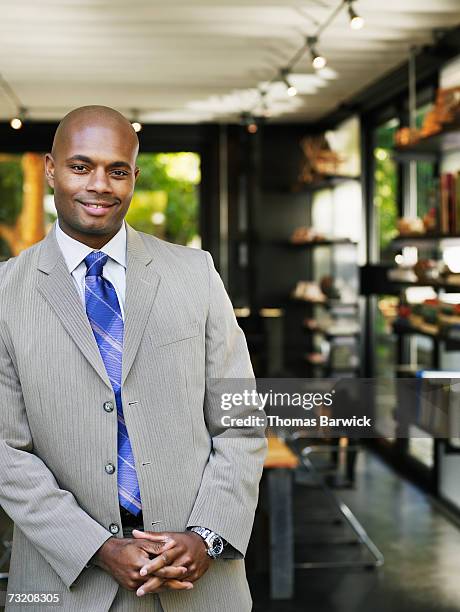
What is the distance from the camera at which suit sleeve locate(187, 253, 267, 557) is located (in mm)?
1776

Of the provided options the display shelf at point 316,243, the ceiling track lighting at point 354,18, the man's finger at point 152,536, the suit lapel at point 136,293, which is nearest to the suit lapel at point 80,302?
the suit lapel at point 136,293

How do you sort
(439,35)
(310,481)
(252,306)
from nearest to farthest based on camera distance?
(439,35) < (310,481) < (252,306)

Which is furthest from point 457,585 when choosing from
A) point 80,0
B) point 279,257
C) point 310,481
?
point 279,257

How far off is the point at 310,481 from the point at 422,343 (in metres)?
1.31

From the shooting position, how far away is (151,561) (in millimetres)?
1663

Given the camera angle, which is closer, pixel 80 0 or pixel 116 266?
pixel 116 266

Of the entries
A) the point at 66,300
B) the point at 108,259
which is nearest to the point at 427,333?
the point at 108,259

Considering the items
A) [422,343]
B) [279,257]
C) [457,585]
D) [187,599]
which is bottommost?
[457,585]

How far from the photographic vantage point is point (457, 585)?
4.38 meters

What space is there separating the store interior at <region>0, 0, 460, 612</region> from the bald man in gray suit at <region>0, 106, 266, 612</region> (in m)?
0.49

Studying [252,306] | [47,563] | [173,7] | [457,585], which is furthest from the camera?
[252,306]

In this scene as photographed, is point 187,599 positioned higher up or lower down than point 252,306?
lower down

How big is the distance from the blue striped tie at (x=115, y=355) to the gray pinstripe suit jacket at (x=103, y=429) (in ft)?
0.08

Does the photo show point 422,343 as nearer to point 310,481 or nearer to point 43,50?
point 310,481
